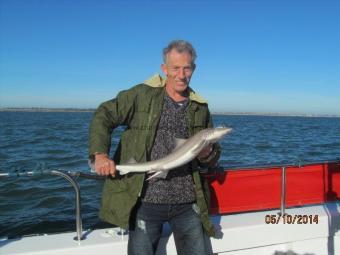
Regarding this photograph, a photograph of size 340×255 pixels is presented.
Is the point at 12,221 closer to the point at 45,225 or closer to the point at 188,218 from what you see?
the point at 45,225

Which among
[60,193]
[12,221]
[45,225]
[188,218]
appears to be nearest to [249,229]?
[188,218]

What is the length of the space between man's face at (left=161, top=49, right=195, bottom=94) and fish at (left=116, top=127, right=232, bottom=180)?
0.48 meters

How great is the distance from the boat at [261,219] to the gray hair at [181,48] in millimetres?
1367

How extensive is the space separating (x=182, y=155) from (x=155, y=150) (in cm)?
31

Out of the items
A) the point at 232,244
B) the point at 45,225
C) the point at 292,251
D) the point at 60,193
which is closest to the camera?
the point at 232,244

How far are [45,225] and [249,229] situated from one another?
16.6ft

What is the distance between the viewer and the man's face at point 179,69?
138 inches

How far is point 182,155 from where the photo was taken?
3.35 meters

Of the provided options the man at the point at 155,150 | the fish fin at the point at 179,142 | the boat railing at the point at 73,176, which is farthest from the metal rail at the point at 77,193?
the fish fin at the point at 179,142

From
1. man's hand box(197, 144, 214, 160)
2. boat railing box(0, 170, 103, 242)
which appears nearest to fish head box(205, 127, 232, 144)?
man's hand box(197, 144, 214, 160)

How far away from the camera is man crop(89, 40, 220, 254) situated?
11.4ft

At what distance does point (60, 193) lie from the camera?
10.4 m
